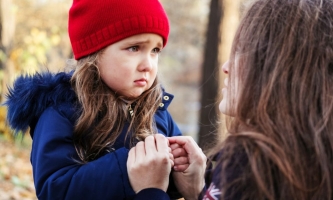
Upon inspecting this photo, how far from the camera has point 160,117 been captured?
2.34 meters

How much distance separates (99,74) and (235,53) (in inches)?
28.5

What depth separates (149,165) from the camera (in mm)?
1876

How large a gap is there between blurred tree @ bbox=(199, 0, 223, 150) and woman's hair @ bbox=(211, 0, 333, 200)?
15.5 ft

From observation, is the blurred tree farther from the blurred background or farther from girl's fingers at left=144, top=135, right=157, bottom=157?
girl's fingers at left=144, top=135, right=157, bottom=157

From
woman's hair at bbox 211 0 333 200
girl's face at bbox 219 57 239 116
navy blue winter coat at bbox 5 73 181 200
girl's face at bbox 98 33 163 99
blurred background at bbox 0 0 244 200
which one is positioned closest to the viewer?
woman's hair at bbox 211 0 333 200

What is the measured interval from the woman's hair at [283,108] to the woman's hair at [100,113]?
0.59m

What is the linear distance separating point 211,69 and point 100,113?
185 inches

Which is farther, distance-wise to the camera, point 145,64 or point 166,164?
point 145,64

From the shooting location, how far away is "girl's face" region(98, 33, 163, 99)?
84.3 inches

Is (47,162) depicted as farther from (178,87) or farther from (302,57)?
(178,87)

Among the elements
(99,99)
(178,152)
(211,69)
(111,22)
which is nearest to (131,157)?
(178,152)

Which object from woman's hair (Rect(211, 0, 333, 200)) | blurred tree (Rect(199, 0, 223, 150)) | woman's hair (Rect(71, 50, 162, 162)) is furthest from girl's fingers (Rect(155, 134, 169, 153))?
blurred tree (Rect(199, 0, 223, 150))

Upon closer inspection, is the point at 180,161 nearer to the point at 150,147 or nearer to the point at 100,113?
the point at 150,147

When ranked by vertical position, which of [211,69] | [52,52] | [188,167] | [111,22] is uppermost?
[111,22]
